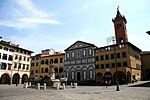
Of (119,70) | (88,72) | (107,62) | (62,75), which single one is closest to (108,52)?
(107,62)

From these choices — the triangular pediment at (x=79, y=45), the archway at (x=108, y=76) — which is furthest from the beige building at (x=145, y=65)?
the triangular pediment at (x=79, y=45)

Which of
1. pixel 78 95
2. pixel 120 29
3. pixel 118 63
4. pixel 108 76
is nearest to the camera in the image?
pixel 78 95

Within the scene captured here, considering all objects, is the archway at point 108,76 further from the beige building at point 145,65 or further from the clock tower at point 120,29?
the clock tower at point 120,29

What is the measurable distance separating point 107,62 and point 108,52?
292 centimetres

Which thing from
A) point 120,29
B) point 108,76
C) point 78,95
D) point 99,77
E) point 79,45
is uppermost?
point 120,29

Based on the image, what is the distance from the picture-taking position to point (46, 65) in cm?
5509

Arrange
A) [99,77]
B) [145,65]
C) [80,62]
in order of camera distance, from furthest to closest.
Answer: [80,62] < [145,65] < [99,77]

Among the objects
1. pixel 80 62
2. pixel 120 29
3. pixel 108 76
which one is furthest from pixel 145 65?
pixel 80 62

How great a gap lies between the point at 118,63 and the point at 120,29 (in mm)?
16285

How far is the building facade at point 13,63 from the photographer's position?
43.0 metres

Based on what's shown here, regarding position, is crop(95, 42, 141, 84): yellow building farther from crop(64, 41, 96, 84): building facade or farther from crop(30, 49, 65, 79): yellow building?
crop(30, 49, 65, 79): yellow building

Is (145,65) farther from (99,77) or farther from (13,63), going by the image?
(13,63)

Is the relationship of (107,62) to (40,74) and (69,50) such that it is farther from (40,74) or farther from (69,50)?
(40,74)

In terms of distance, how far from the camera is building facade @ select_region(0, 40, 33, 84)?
43.0m
